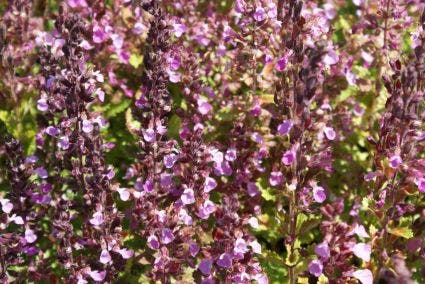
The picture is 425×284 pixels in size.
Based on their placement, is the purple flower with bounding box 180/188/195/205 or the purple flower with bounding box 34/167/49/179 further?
the purple flower with bounding box 34/167/49/179

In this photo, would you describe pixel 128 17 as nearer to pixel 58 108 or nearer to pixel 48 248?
pixel 58 108

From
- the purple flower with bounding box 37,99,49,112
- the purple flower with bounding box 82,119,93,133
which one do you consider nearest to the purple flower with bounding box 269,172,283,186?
the purple flower with bounding box 82,119,93,133

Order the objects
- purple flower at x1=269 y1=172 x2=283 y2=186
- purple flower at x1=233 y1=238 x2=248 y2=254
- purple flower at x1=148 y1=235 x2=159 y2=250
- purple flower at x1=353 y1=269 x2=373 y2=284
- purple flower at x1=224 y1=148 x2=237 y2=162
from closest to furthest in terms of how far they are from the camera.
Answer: purple flower at x1=233 y1=238 x2=248 y2=254, purple flower at x1=353 y1=269 x2=373 y2=284, purple flower at x1=148 y1=235 x2=159 y2=250, purple flower at x1=269 y1=172 x2=283 y2=186, purple flower at x1=224 y1=148 x2=237 y2=162

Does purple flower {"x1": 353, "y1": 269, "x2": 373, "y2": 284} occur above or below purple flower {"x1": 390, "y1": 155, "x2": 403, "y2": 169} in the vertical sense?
below

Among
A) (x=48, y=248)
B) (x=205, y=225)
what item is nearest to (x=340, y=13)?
(x=205, y=225)

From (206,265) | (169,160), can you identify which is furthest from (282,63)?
(206,265)

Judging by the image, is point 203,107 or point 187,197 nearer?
point 187,197

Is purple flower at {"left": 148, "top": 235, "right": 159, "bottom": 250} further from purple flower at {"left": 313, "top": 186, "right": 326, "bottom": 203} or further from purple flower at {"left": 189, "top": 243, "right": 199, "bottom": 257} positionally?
purple flower at {"left": 313, "top": 186, "right": 326, "bottom": 203}

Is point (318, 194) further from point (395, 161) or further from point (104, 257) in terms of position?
point (104, 257)
